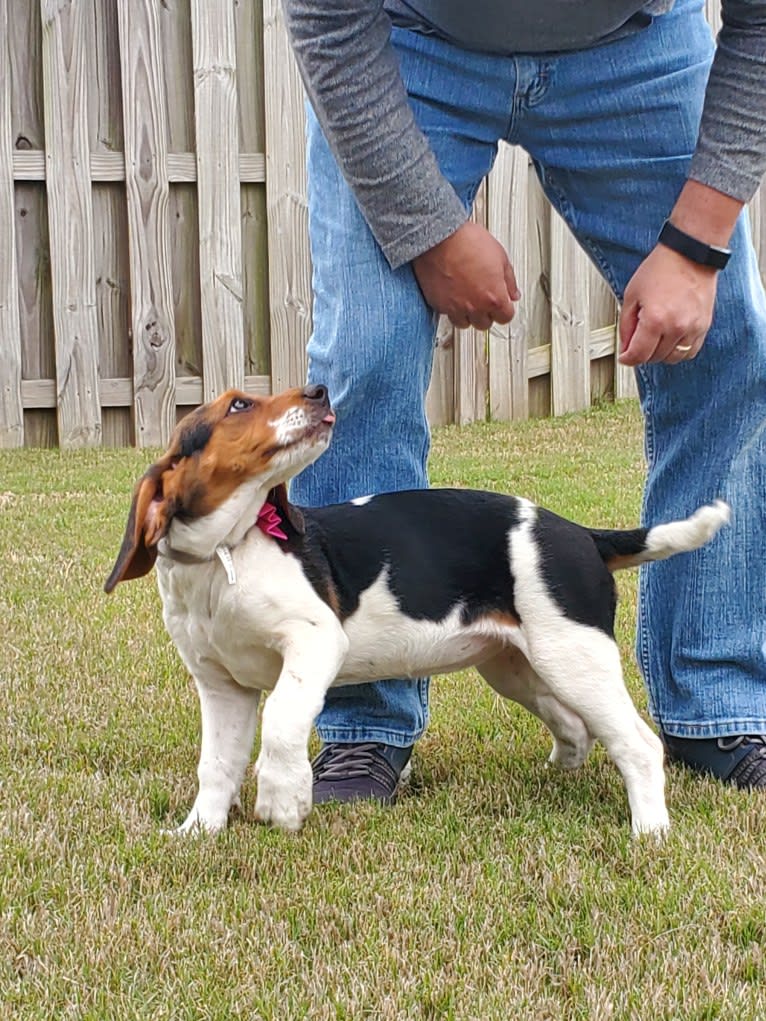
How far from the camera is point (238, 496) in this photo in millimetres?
3141

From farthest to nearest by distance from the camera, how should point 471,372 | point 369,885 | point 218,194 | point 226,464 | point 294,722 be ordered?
point 471,372
point 218,194
point 226,464
point 294,722
point 369,885

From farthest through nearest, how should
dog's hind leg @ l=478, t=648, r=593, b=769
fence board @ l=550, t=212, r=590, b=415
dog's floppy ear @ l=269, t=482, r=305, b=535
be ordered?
fence board @ l=550, t=212, r=590, b=415
dog's hind leg @ l=478, t=648, r=593, b=769
dog's floppy ear @ l=269, t=482, r=305, b=535

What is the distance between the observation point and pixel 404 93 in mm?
3146

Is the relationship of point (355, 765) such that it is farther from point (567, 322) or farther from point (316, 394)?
point (567, 322)

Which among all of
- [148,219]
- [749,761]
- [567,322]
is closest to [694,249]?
[749,761]

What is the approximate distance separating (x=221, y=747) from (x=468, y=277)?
113 cm

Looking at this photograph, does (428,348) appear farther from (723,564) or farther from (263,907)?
(263,907)

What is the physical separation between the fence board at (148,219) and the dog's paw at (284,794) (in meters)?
5.30

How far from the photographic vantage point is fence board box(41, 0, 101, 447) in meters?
7.89

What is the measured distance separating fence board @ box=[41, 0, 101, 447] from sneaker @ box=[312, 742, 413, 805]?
4.84 metres

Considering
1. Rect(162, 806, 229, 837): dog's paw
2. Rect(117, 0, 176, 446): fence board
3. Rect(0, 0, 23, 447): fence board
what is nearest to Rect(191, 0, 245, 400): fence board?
Rect(117, 0, 176, 446): fence board

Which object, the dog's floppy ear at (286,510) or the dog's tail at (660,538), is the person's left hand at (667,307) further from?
the dog's floppy ear at (286,510)

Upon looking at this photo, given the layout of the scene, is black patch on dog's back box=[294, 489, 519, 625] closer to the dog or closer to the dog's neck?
the dog

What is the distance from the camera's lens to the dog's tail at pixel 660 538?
3.24m
